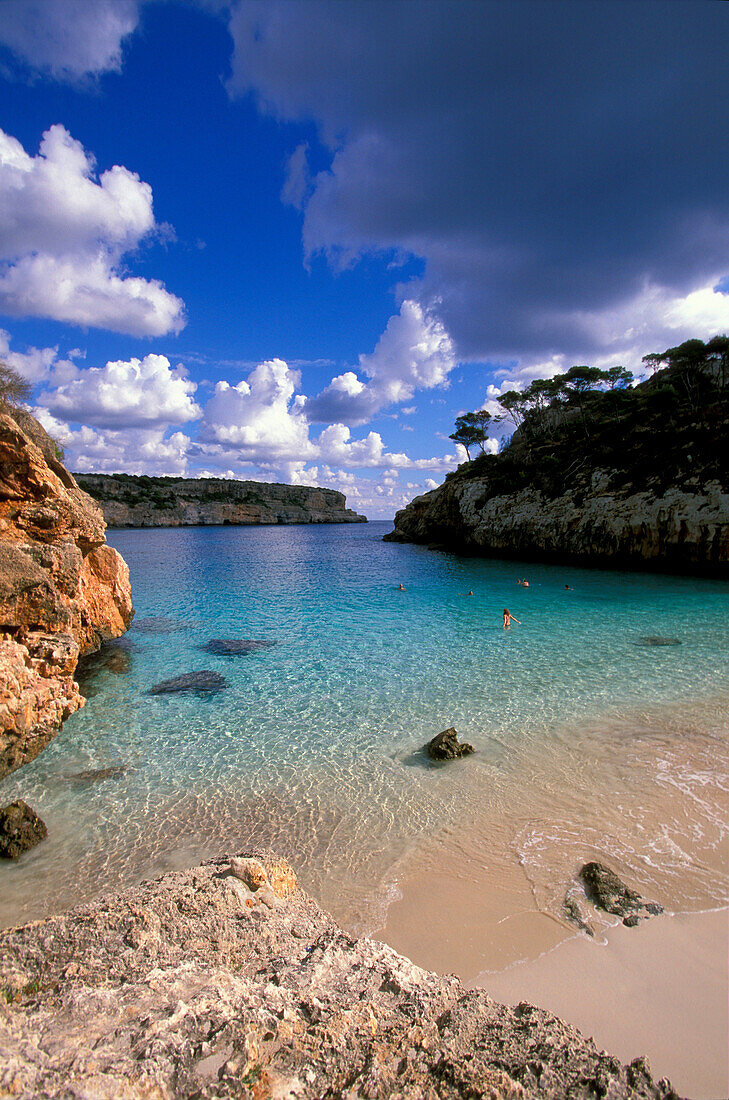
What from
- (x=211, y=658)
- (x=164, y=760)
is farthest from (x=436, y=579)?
(x=164, y=760)

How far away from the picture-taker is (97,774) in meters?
7.97

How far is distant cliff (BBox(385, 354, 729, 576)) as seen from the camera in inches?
1110

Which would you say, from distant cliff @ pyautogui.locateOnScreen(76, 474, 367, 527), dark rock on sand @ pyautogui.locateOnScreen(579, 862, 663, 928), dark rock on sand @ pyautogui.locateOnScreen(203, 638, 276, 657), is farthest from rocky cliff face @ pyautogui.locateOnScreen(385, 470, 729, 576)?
distant cliff @ pyautogui.locateOnScreen(76, 474, 367, 527)

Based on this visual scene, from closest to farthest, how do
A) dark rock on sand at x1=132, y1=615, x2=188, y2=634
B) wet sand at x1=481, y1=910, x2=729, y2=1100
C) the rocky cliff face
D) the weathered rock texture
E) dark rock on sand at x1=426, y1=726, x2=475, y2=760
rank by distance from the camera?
wet sand at x1=481, y1=910, x2=729, y2=1100
the weathered rock texture
dark rock on sand at x1=426, y1=726, x2=475, y2=760
dark rock on sand at x1=132, y1=615, x2=188, y2=634
the rocky cliff face

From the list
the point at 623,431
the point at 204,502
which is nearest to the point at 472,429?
the point at 623,431

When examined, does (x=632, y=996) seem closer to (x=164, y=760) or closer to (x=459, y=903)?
(x=459, y=903)

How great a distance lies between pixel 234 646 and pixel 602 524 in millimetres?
28340

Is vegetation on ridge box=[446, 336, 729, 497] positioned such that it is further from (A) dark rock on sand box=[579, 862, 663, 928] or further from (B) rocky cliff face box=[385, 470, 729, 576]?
(A) dark rock on sand box=[579, 862, 663, 928]

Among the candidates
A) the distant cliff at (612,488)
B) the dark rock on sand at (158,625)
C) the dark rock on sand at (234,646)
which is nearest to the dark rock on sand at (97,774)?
the dark rock on sand at (234,646)

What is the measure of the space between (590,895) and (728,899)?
4.78 feet

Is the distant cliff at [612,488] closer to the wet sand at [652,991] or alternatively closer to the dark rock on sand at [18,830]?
the wet sand at [652,991]

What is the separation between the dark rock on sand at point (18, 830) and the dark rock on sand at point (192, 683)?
5570 millimetres

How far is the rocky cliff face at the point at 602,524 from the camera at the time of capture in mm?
27281

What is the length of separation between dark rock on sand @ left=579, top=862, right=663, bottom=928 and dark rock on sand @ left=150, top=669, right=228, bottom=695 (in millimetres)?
9443
